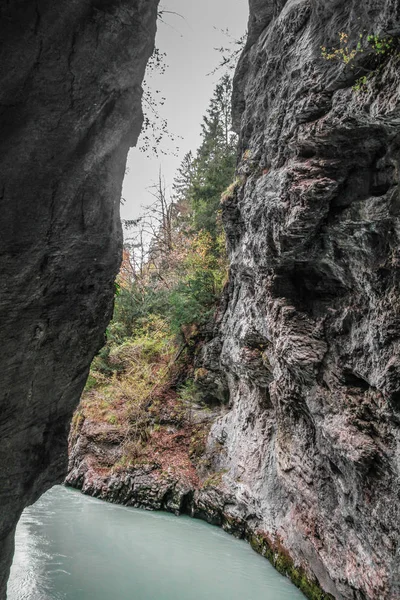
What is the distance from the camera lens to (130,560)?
26.3 ft

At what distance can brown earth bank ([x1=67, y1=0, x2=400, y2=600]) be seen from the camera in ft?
16.8

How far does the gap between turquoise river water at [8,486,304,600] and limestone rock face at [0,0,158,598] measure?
219cm

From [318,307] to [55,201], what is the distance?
15.9ft

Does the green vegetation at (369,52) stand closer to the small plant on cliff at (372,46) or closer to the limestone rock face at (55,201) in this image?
the small plant on cliff at (372,46)

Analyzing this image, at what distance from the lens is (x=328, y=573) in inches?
244

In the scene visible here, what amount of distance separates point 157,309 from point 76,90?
1342 centimetres

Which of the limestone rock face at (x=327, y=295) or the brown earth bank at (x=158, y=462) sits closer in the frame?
the limestone rock face at (x=327, y=295)

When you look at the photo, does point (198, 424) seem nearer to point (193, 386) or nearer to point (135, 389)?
point (193, 386)

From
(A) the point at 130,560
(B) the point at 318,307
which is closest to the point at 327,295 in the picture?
(B) the point at 318,307

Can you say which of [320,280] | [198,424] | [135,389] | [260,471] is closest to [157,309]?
[135,389]

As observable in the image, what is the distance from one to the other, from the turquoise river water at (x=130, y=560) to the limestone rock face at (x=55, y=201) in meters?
2.19

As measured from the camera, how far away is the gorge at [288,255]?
4.50 meters

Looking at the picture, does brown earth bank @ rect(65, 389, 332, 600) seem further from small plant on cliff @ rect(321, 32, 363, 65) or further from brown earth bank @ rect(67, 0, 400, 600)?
small plant on cliff @ rect(321, 32, 363, 65)

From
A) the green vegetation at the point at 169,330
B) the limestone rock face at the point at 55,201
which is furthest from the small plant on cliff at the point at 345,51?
the green vegetation at the point at 169,330
